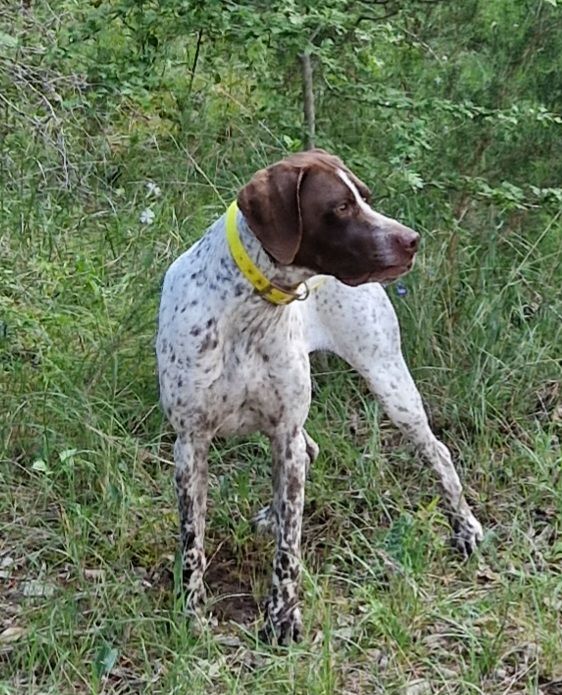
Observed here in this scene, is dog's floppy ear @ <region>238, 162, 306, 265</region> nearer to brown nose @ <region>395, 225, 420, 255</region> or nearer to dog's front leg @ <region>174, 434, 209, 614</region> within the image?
brown nose @ <region>395, 225, 420, 255</region>

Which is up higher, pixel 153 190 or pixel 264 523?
pixel 264 523

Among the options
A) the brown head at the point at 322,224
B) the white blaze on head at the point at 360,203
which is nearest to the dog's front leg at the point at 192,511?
the brown head at the point at 322,224

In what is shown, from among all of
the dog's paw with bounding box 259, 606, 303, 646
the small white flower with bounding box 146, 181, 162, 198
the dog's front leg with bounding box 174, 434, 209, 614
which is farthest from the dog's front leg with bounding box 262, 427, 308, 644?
the small white flower with bounding box 146, 181, 162, 198

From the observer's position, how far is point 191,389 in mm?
3732

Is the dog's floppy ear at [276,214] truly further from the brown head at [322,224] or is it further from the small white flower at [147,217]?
the small white flower at [147,217]

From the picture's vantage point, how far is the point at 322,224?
3551 millimetres

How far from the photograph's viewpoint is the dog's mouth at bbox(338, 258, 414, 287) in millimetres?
3586

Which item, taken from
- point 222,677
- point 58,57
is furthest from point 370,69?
point 222,677

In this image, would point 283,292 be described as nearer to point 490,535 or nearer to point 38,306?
point 490,535

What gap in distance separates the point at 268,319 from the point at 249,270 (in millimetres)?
173

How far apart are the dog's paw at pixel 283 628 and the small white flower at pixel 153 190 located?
8.76 ft

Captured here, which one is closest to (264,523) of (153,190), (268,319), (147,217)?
(268,319)

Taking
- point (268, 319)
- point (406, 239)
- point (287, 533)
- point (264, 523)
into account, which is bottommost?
point (264, 523)

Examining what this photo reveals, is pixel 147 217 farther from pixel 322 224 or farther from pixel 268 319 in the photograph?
pixel 322 224
